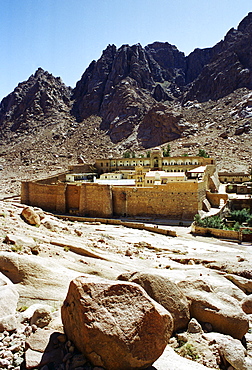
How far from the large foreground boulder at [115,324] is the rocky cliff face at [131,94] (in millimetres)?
68422

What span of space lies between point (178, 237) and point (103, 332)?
1598cm

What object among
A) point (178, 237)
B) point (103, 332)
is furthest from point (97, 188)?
point (103, 332)

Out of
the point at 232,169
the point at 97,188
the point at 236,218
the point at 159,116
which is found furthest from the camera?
the point at 159,116

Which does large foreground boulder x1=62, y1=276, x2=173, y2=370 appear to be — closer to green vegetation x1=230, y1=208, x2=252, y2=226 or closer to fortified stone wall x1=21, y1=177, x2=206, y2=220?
fortified stone wall x1=21, y1=177, x2=206, y2=220

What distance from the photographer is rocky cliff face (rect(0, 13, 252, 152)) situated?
251 ft

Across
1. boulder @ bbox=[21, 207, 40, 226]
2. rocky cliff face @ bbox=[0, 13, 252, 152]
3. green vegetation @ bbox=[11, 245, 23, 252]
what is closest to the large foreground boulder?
green vegetation @ bbox=[11, 245, 23, 252]

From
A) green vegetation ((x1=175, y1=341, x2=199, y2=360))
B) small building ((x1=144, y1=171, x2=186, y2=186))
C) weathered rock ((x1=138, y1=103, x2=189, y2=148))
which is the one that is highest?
weathered rock ((x1=138, y1=103, x2=189, y2=148))

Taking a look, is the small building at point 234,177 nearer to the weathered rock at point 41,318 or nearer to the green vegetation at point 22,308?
the green vegetation at point 22,308

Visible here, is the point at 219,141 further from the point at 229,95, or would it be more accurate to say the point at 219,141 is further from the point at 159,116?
the point at 229,95

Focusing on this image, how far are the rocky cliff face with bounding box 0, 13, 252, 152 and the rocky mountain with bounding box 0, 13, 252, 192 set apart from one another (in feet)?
0.97

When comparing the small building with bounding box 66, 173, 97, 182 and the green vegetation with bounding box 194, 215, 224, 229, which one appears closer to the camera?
the green vegetation with bounding box 194, 215, 224, 229

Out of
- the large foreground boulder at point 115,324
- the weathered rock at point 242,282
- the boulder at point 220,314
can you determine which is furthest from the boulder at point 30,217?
the large foreground boulder at point 115,324

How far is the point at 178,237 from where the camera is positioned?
19.6 m

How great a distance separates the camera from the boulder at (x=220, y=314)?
583cm
